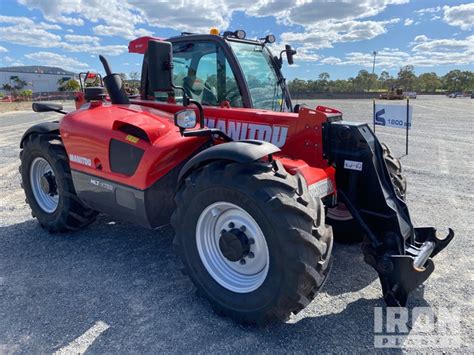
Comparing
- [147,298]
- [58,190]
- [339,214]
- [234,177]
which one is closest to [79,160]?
[58,190]

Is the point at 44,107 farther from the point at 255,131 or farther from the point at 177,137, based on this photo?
→ the point at 255,131

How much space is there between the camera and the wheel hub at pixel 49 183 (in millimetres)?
4566

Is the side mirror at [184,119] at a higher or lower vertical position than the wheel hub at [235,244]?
higher

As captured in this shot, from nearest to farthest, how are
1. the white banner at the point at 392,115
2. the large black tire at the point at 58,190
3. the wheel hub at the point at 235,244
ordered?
1. the wheel hub at the point at 235,244
2. the large black tire at the point at 58,190
3. the white banner at the point at 392,115

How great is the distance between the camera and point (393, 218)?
3.11 meters

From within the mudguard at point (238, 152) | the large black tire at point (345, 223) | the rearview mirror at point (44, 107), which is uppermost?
the rearview mirror at point (44, 107)

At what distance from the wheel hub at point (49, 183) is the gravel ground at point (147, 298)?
1.80 feet

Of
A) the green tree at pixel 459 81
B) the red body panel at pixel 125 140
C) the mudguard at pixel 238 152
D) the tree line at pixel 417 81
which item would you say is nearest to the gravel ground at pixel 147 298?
the red body panel at pixel 125 140

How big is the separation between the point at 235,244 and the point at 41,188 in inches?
125

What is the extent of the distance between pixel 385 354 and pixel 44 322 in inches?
101

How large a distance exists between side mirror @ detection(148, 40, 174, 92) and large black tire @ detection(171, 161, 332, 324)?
0.79m

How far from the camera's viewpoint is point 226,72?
154 inches

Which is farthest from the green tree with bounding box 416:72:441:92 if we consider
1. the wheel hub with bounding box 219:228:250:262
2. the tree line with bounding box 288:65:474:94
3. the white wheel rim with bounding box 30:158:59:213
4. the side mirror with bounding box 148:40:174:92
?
the wheel hub with bounding box 219:228:250:262

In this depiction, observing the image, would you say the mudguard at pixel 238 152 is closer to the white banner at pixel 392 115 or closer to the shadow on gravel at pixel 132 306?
the shadow on gravel at pixel 132 306
